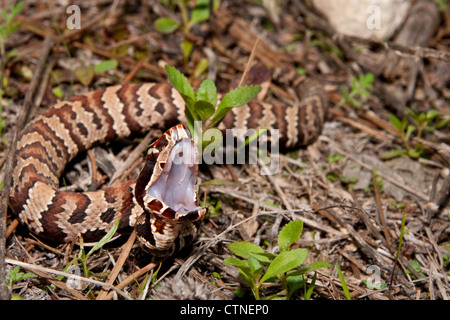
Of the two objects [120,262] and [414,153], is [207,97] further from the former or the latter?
[414,153]

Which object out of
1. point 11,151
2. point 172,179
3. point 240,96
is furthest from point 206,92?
point 11,151

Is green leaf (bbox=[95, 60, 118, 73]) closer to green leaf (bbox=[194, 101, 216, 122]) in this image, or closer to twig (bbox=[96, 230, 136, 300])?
green leaf (bbox=[194, 101, 216, 122])

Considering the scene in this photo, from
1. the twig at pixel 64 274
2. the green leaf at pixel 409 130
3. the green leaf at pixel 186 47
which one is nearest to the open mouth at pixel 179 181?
the twig at pixel 64 274

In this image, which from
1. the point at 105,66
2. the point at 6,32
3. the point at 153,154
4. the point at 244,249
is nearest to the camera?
the point at 153,154

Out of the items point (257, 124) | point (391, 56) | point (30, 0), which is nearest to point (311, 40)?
point (391, 56)

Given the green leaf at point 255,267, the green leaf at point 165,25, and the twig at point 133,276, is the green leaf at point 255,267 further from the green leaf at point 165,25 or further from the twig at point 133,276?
the green leaf at point 165,25

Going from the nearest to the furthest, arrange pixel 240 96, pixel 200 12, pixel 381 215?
1. pixel 240 96
2. pixel 381 215
3. pixel 200 12
